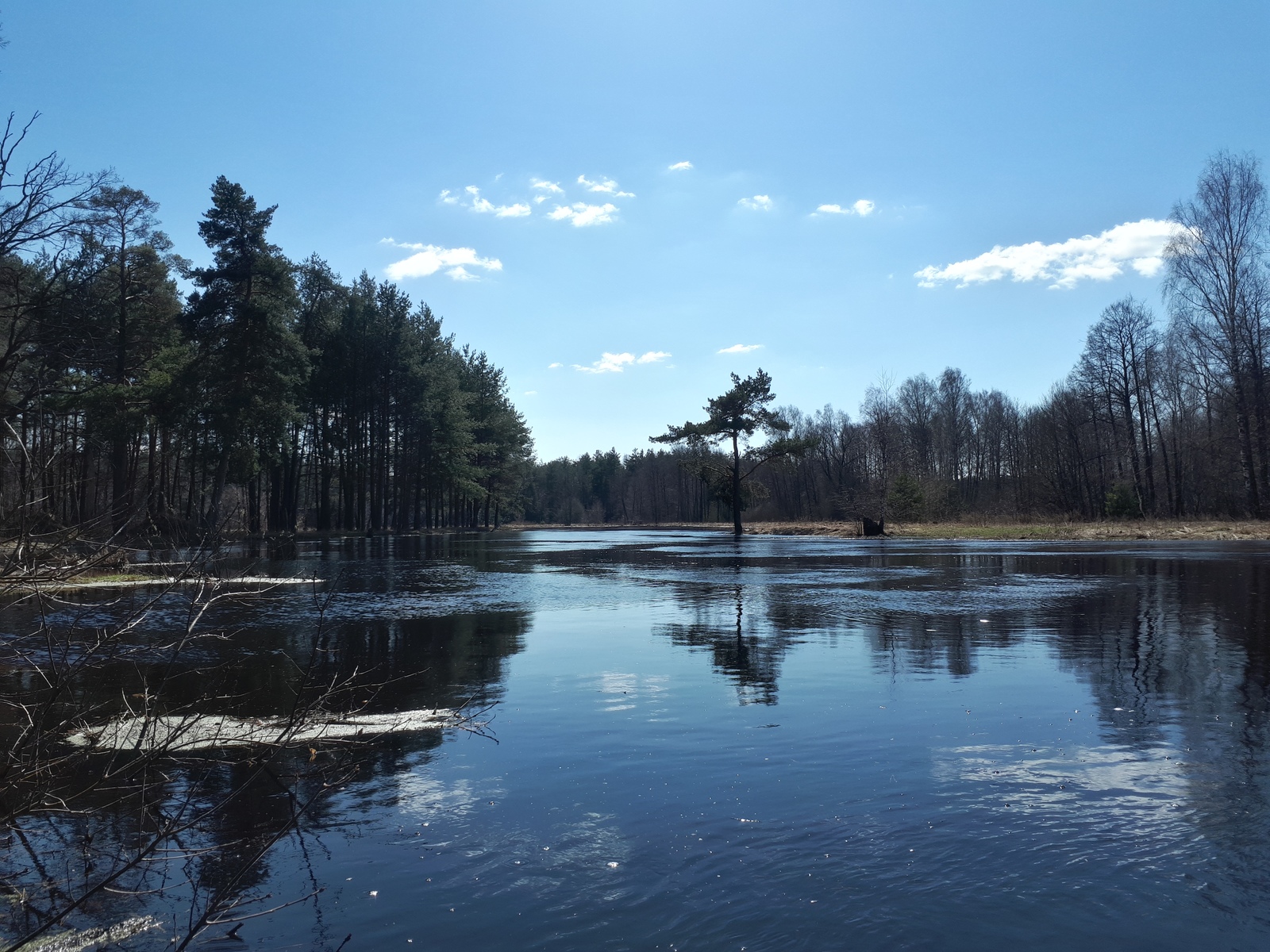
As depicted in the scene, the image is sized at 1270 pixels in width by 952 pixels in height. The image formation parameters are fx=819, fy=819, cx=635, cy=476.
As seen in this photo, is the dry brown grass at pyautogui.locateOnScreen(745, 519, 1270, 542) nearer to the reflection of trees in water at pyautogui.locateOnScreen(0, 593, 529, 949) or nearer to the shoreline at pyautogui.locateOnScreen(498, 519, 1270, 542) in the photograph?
the shoreline at pyautogui.locateOnScreen(498, 519, 1270, 542)

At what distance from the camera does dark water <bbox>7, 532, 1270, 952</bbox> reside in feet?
14.2

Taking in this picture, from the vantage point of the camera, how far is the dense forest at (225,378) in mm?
15531

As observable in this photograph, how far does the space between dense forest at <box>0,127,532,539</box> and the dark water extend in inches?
104

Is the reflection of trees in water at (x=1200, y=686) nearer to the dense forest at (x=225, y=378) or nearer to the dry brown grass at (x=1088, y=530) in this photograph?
the dense forest at (x=225, y=378)

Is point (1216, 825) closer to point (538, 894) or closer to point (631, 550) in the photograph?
point (538, 894)

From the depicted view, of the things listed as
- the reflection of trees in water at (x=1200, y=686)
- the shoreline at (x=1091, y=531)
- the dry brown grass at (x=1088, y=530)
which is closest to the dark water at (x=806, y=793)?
the reflection of trees in water at (x=1200, y=686)

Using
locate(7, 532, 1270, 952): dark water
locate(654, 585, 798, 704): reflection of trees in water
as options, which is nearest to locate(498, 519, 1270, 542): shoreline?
locate(7, 532, 1270, 952): dark water

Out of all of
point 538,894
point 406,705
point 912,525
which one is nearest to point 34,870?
point 538,894

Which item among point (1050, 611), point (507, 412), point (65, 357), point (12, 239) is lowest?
point (1050, 611)

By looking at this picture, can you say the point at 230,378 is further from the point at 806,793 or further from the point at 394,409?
the point at 806,793

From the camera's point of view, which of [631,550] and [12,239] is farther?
[631,550]

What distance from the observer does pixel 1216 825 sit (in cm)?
535

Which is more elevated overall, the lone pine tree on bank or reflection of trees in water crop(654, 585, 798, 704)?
the lone pine tree on bank

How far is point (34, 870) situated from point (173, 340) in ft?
150
